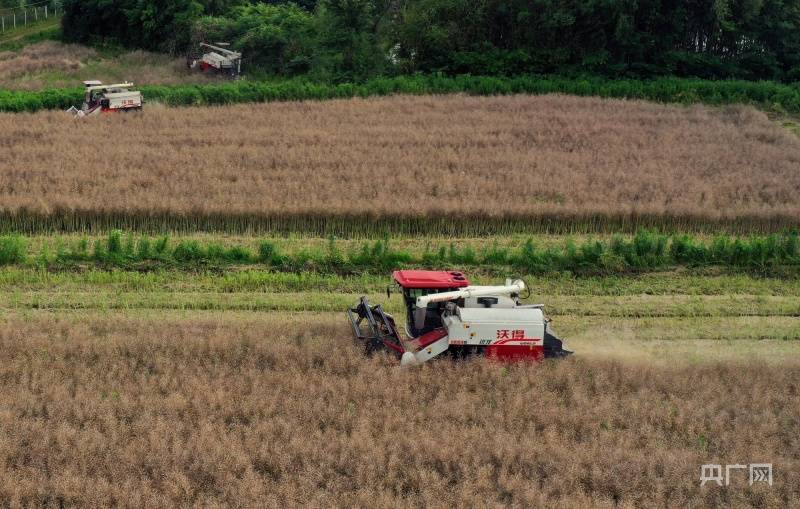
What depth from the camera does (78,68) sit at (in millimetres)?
38531

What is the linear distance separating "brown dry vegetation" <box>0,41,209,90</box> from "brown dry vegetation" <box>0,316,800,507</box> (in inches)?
932

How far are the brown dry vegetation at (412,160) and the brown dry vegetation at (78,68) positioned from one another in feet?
23.3

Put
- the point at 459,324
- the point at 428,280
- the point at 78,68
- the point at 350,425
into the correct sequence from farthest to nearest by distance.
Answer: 1. the point at 78,68
2. the point at 428,280
3. the point at 459,324
4. the point at 350,425

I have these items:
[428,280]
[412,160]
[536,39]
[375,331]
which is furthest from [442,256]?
[536,39]

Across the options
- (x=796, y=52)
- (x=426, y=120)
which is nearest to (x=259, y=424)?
(x=426, y=120)

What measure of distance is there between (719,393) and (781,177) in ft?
40.2

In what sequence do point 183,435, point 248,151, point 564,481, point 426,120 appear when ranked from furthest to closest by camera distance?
point 426,120, point 248,151, point 183,435, point 564,481

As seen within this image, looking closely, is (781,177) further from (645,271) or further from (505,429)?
(505,429)

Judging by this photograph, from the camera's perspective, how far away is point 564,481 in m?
10.3

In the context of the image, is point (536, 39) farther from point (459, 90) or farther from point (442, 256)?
point (442, 256)

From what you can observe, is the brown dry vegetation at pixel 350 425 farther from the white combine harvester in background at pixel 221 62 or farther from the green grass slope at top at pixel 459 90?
the white combine harvester in background at pixel 221 62

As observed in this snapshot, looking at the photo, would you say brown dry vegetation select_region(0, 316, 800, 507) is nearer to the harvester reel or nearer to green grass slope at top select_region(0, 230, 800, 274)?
the harvester reel

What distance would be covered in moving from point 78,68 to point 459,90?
1689 centimetres

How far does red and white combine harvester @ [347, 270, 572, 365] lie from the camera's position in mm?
12758
